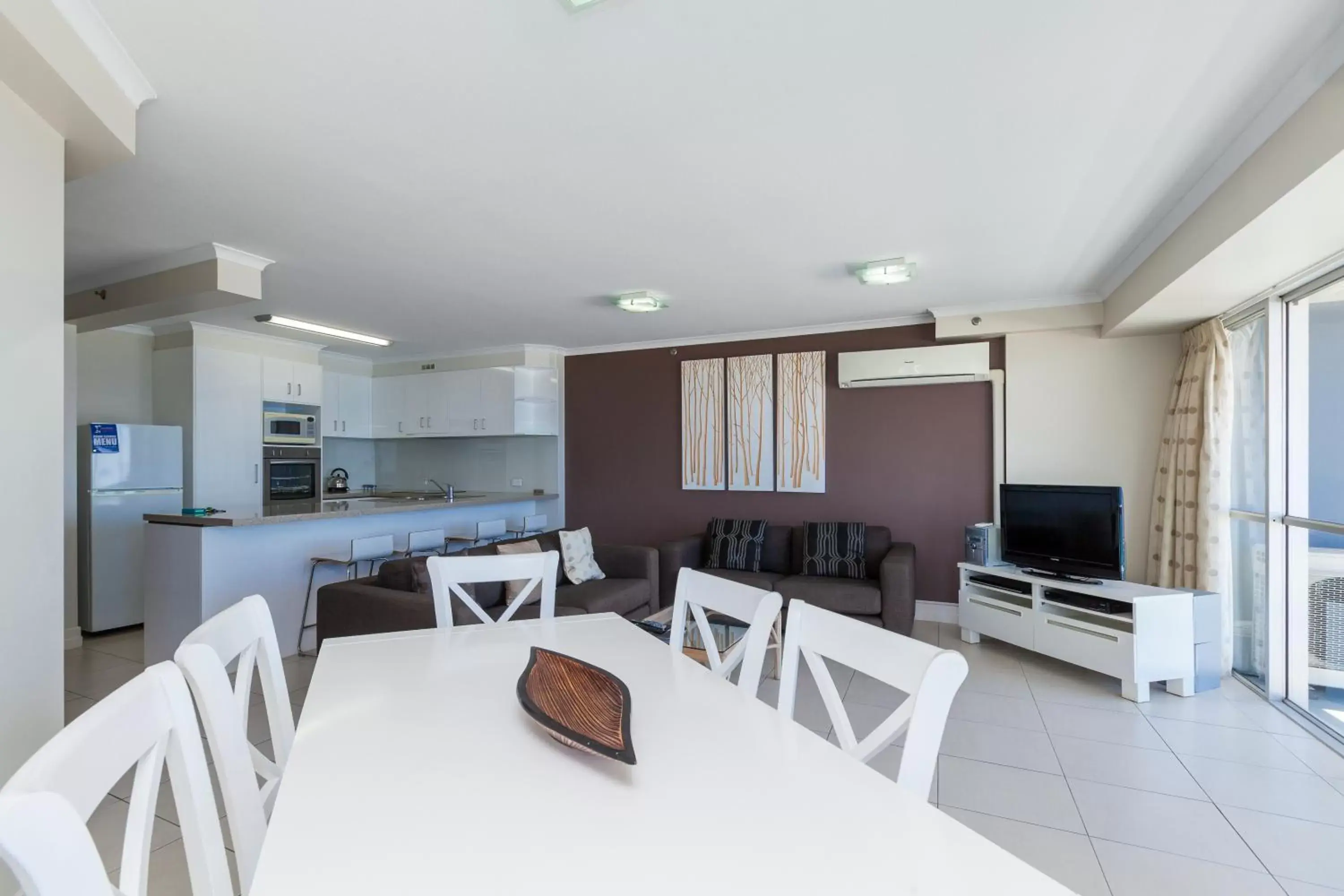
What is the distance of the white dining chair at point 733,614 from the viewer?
1.60 metres

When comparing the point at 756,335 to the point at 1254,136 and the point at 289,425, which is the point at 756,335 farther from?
the point at 289,425

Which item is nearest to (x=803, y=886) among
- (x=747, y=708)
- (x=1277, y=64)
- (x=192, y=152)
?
(x=747, y=708)

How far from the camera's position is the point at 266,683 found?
1522 millimetres

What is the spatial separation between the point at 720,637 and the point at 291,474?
444 cm

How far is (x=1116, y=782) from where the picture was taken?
2.56 m

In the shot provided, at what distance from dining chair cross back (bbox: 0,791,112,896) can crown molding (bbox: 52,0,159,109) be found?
76.9 inches

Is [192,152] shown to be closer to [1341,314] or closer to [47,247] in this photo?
[47,247]

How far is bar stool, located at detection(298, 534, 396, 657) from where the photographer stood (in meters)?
4.24

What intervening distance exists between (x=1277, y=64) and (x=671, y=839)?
2.63 meters

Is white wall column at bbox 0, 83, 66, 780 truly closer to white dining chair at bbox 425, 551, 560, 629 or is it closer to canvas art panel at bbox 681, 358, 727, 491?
white dining chair at bbox 425, 551, 560, 629

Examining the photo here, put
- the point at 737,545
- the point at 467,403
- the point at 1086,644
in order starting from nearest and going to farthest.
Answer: the point at 1086,644 → the point at 737,545 → the point at 467,403

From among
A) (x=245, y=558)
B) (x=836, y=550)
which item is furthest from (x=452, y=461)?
(x=836, y=550)

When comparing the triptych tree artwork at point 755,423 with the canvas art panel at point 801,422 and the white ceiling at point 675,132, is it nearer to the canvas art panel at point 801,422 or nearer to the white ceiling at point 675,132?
the canvas art panel at point 801,422

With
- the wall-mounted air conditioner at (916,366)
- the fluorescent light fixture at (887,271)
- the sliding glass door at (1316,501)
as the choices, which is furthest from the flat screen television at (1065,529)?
the fluorescent light fixture at (887,271)
